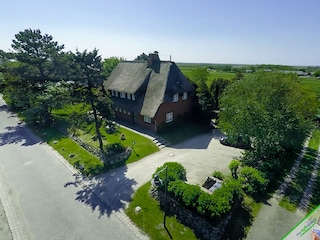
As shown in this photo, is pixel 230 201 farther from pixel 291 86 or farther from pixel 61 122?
pixel 61 122

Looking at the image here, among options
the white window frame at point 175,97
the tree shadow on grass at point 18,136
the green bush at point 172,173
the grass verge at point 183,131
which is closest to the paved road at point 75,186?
the tree shadow on grass at point 18,136

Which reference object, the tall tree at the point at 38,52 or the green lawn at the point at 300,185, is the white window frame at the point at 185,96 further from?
the tall tree at the point at 38,52

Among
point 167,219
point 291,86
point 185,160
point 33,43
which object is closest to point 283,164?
point 291,86

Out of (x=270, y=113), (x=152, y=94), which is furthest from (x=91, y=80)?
(x=270, y=113)

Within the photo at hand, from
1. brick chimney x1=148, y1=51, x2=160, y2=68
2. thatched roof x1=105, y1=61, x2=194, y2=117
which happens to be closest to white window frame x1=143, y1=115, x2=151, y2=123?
thatched roof x1=105, y1=61, x2=194, y2=117

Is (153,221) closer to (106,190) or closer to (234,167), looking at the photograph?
(106,190)

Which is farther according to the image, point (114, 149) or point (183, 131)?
point (183, 131)
